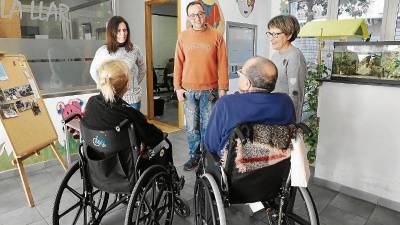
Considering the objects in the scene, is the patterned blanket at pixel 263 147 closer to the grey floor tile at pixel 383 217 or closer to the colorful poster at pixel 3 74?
the grey floor tile at pixel 383 217

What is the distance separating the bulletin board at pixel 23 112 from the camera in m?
2.14

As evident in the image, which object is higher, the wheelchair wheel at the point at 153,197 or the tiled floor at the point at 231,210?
the wheelchair wheel at the point at 153,197

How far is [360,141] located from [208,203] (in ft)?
4.77

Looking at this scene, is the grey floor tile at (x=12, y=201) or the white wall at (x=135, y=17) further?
the white wall at (x=135, y=17)

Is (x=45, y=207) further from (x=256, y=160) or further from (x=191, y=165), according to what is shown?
(x=256, y=160)

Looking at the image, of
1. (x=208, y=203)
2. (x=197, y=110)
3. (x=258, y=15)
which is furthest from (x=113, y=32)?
(x=258, y=15)

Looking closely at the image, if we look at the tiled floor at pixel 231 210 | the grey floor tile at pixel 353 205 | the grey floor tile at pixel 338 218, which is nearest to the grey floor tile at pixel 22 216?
the tiled floor at pixel 231 210

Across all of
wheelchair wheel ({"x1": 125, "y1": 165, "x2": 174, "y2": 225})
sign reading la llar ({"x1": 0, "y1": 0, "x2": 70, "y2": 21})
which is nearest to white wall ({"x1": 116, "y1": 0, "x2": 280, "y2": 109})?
sign reading la llar ({"x1": 0, "y1": 0, "x2": 70, "y2": 21})

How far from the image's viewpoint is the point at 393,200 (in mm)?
2143

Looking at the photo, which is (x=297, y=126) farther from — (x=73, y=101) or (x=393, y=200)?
(x=73, y=101)

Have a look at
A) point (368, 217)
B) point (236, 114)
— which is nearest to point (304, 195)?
point (236, 114)

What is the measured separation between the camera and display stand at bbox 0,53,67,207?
213 centimetres

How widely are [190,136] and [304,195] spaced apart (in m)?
1.43

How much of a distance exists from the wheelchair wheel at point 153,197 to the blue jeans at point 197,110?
2.85ft
